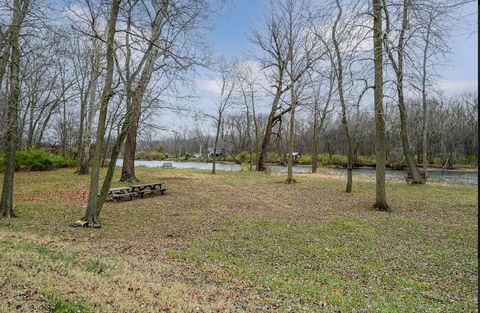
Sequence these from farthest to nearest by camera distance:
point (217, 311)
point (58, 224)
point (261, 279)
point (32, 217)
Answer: point (32, 217) → point (58, 224) → point (261, 279) → point (217, 311)

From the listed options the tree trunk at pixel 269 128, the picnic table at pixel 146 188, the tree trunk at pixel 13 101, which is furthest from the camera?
the tree trunk at pixel 269 128

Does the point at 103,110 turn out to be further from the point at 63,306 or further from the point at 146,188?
the point at 146,188

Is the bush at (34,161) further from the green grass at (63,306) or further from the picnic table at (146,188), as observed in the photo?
the green grass at (63,306)

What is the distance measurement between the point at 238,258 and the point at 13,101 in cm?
648

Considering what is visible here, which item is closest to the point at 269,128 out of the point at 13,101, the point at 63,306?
the point at 13,101

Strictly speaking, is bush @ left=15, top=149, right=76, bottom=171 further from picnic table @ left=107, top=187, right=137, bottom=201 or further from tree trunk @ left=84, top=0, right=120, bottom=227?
tree trunk @ left=84, top=0, right=120, bottom=227

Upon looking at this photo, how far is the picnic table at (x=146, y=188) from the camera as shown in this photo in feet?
42.4

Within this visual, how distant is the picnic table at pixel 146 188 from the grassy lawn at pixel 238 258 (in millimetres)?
1273

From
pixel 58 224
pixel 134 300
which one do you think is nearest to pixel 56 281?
pixel 134 300

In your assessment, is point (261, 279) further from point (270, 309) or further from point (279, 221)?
point (279, 221)

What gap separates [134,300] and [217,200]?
8.85 meters

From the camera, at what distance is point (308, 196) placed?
1418cm

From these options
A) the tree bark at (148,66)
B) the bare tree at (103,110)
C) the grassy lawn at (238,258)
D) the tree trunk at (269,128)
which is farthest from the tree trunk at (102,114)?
the tree trunk at (269,128)

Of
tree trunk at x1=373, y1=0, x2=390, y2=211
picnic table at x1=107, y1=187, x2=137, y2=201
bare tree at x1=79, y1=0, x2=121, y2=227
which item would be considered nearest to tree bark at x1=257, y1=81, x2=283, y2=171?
tree trunk at x1=373, y1=0, x2=390, y2=211
